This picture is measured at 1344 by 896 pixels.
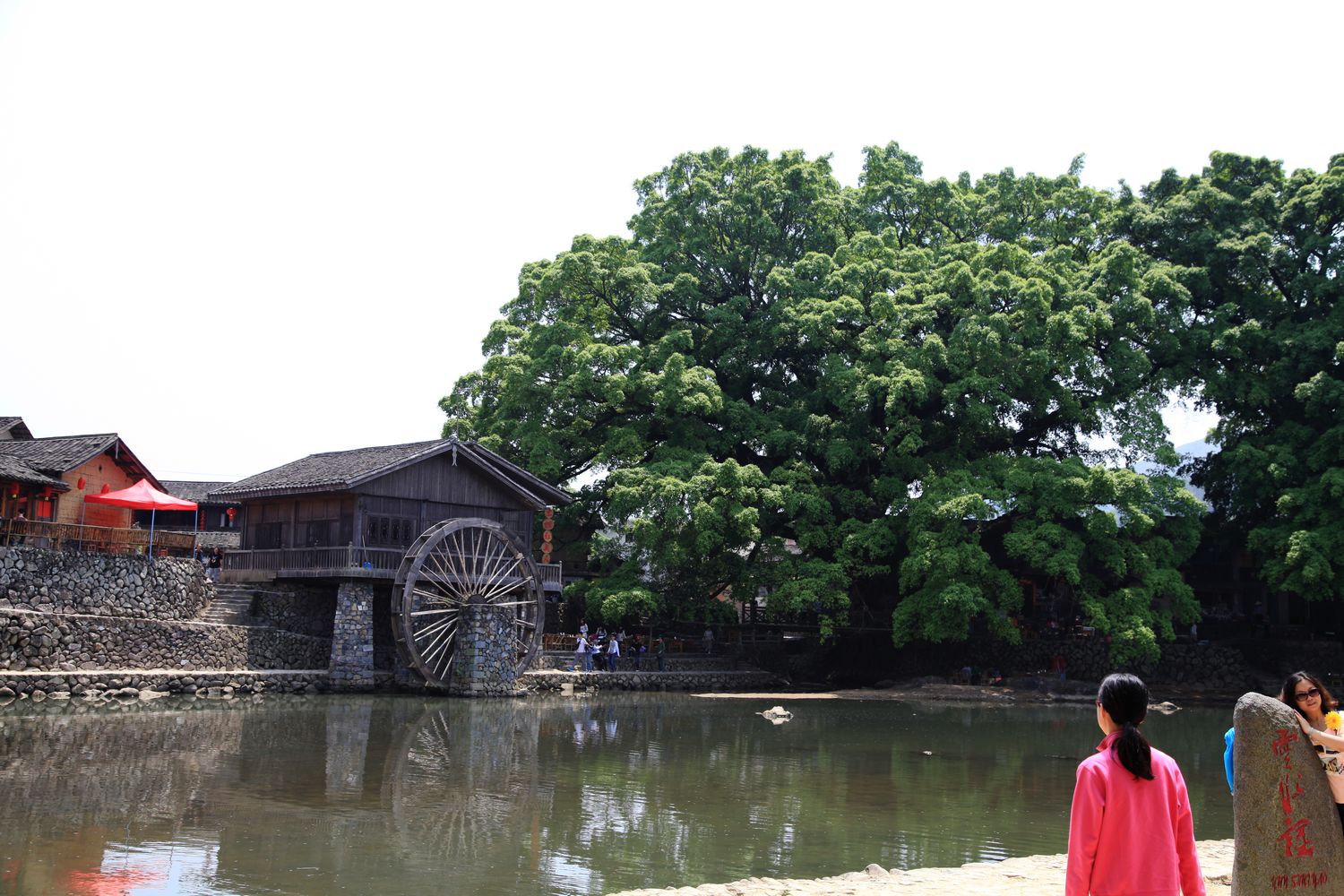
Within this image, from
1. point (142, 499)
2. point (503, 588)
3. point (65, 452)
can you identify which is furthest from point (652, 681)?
point (65, 452)

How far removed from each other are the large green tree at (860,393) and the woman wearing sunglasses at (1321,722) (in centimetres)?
2352

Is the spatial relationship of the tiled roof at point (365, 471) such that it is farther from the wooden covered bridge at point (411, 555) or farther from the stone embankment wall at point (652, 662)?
the stone embankment wall at point (652, 662)

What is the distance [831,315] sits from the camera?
32.0m

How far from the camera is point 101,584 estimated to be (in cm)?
2488

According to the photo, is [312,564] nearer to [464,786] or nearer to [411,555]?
[411,555]

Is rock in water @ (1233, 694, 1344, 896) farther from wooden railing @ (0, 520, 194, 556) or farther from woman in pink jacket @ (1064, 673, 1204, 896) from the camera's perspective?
wooden railing @ (0, 520, 194, 556)

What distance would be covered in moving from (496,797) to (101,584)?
15389 mm

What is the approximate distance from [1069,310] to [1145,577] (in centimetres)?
736

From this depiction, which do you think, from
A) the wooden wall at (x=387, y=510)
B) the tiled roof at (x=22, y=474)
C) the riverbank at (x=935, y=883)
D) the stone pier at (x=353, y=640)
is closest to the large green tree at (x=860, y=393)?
the wooden wall at (x=387, y=510)

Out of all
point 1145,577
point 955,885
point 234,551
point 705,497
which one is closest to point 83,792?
point 955,885

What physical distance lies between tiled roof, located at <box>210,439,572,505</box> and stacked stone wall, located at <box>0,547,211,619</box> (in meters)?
3.09

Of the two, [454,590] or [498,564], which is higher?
[498,564]

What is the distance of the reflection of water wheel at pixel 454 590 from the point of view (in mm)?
26781

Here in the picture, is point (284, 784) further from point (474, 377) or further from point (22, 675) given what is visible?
point (474, 377)
